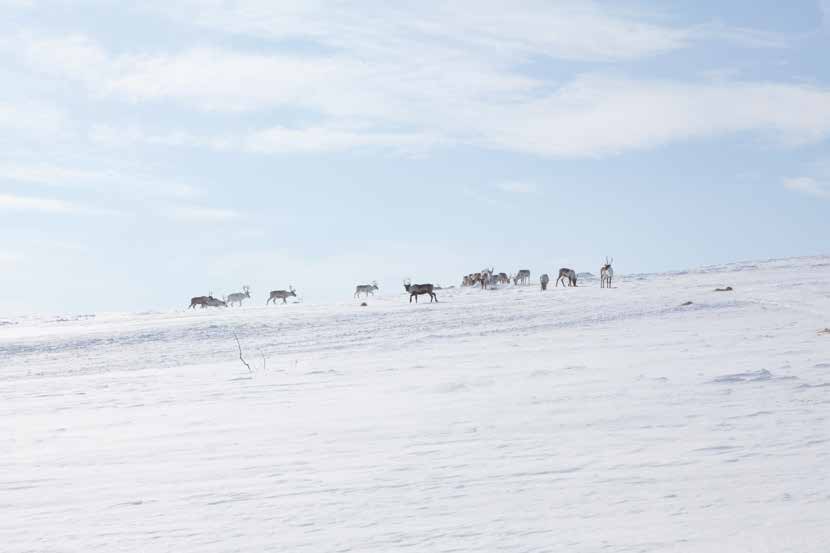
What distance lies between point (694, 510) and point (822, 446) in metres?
1.98

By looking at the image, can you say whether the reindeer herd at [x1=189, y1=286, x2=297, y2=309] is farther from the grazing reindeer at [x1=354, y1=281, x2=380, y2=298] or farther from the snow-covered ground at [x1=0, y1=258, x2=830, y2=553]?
the snow-covered ground at [x1=0, y1=258, x2=830, y2=553]

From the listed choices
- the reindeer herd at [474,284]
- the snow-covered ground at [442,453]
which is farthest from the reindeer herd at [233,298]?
the snow-covered ground at [442,453]

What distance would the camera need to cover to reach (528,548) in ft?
14.3

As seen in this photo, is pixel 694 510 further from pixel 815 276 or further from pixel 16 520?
pixel 815 276

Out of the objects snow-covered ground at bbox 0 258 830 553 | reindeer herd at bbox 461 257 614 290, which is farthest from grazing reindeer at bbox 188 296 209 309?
snow-covered ground at bbox 0 258 830 553

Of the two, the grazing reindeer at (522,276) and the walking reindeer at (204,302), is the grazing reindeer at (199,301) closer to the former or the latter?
the walking reindeer at (204,302)

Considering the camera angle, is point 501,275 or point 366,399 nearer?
point 366,399

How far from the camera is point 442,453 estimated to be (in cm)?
665

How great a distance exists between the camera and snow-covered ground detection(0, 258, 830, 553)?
4.72 metres

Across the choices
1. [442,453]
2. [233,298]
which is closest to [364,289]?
[233,298]

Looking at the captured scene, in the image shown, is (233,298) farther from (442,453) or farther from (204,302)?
(442,453)

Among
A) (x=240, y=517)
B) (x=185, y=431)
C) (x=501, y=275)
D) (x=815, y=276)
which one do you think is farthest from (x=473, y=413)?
(x=501, y=275)

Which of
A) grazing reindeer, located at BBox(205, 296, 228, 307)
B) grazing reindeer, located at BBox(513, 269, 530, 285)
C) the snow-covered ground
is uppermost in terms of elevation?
grazing reindeer, located at BBox(513, 269, 530, 285)

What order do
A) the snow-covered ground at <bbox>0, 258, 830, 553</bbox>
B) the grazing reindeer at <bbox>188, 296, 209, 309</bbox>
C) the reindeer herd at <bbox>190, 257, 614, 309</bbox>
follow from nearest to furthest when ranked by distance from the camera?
the snow-covered ground at <bbox>0, 258, 830, 553</bbox> → the reindeer herd at <bbox>190, 257, 614, 309</bbox> → the grazing reindeer at <bbox>188, 296, 209, 309</bbox>
